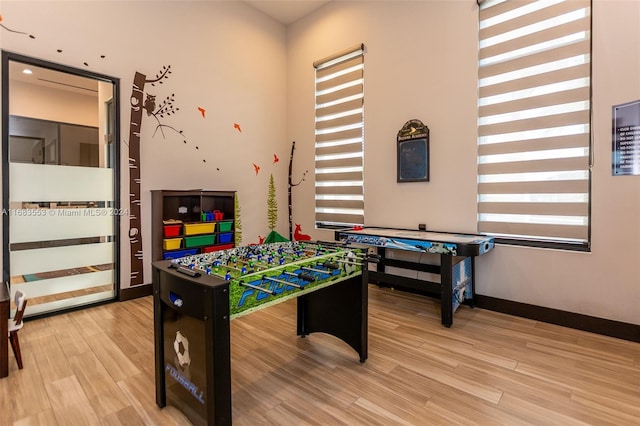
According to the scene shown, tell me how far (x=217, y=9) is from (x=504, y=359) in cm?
552

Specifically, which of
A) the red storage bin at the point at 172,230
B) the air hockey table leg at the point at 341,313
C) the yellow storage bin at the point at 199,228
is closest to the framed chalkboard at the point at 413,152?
the air hockey table leg at the point at 341,313

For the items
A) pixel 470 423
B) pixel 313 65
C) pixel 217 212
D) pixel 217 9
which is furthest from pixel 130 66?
pixel 470 423

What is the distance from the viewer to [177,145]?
4.28 metres

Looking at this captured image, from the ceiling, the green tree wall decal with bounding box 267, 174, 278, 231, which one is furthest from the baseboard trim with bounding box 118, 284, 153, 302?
the ceiling

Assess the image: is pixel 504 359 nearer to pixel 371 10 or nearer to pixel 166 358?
pixel 166 358

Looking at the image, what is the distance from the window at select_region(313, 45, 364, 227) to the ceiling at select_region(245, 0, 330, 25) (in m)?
0.91

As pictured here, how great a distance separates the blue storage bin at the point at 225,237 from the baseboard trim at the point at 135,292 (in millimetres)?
1040

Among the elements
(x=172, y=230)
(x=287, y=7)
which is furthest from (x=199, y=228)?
(x=287, y=7)

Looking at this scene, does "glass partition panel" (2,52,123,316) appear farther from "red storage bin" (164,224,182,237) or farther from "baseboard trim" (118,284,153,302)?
"red storage bin" (164,224,182,237)

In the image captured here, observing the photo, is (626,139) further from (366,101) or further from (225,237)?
(225,237)

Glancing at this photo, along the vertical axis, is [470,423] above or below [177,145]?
below

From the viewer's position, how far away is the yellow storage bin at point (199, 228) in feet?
13.4

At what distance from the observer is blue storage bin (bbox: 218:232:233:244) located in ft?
14.6

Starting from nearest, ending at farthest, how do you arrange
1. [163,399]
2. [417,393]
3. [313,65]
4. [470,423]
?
[470,423]
[163,399]
[417,393]
[313,65]
